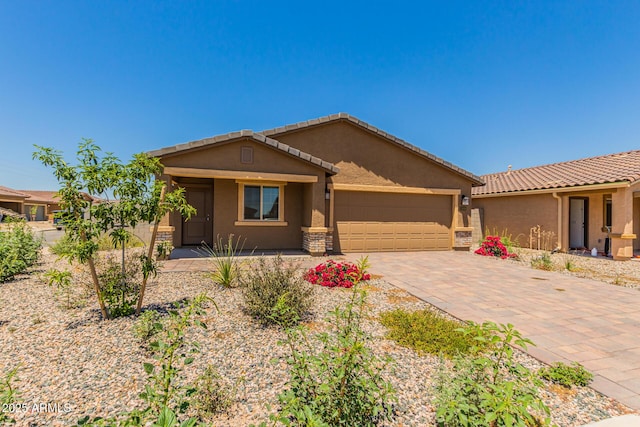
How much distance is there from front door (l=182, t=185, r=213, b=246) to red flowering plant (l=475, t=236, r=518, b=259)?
35.9ft

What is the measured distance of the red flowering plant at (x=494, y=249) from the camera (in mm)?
10880

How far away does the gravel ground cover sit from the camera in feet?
7.75

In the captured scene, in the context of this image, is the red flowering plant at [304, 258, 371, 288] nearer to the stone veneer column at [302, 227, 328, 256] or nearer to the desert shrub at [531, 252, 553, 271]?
the stone veneer column at [302, 227, 328, 256]

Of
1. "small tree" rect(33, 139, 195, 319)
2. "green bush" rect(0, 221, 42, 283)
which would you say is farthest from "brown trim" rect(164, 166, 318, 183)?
"small tree" rect(33, 139, 195, 319)

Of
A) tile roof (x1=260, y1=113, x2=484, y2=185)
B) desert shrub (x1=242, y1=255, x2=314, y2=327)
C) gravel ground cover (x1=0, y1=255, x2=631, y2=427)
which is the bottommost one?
gravel ground cover (x1=0, y1=255, x2=631, y2=427)

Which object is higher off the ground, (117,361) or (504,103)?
(504,103)

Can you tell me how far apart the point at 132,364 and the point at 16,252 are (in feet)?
21.4

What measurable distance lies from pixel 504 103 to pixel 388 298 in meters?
14.5

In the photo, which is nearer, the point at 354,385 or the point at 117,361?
the point at 354,385

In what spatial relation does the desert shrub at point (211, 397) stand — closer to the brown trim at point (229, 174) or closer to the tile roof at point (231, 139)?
the brown trim at point (229, 174)

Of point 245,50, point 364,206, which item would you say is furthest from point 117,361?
point 245,50

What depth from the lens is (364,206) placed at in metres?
11.3

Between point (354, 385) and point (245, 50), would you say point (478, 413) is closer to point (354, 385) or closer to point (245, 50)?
point (354, 385)

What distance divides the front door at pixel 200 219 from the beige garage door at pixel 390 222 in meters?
5.06
